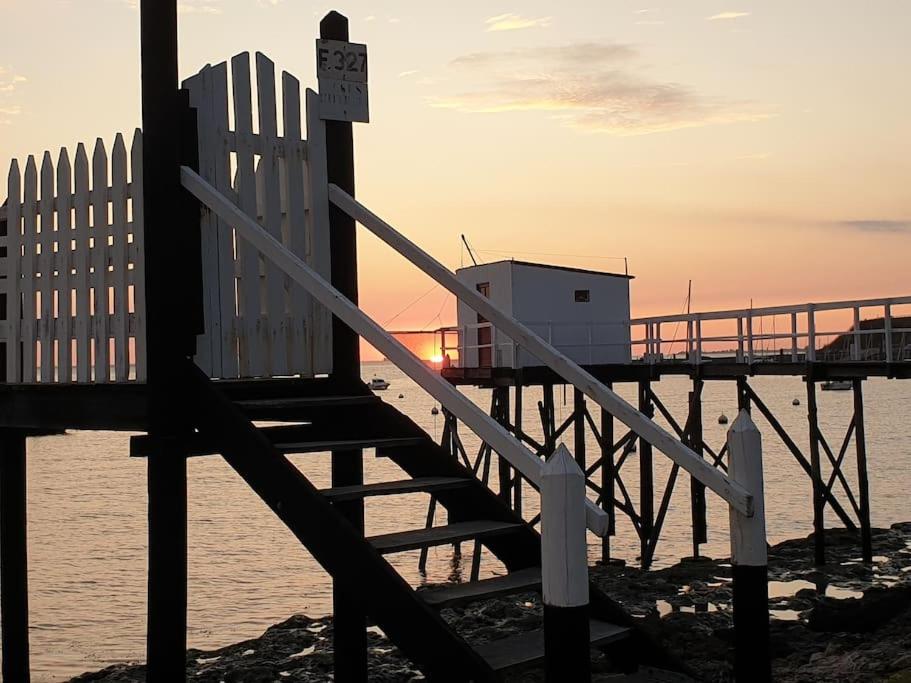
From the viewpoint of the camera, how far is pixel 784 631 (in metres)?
14.1

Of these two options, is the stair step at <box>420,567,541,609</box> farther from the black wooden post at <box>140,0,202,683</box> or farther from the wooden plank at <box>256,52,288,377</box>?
the wooden plank at <box>256,52,288,377</box>

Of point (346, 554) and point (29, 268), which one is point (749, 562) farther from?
point (29, 268)

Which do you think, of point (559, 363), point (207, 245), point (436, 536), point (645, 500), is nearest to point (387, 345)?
point (436, 536)

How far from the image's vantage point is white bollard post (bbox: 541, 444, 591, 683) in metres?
5.14

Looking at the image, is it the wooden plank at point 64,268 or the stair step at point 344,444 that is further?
the wooden plank at point 64,268

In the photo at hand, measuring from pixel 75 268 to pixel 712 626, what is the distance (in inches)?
406

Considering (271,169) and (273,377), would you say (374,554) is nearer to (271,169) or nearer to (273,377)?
(273,377)

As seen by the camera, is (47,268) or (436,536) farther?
(47,268)

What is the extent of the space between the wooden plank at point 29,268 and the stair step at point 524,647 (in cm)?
461

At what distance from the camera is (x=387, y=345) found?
654 centimetres

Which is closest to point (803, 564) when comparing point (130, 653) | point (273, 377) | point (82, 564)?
point (130, 653)

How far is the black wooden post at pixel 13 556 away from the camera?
10430mm

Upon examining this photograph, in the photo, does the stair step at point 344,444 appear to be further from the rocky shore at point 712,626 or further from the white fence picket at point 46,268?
the white fence picket at point 46,268

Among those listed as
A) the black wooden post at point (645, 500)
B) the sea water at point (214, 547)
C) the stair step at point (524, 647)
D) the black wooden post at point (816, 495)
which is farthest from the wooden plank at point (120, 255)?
the black wooden post at point (645, 500)
